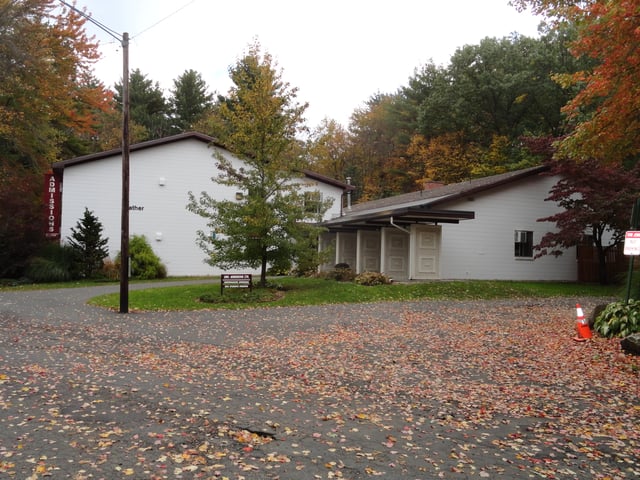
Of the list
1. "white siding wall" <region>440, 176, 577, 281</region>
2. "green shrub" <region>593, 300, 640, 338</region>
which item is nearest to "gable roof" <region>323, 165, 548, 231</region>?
"white siding wall" <region>440, 176, 577, 281</region>

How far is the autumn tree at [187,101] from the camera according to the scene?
49.8 metres

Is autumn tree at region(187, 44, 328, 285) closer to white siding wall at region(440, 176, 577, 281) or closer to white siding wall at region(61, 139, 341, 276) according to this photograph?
white siding wall at region(440, 176, 577, 281)

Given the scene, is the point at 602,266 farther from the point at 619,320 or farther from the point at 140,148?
the point at 140,148

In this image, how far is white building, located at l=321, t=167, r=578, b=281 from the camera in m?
20.2

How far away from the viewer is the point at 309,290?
1728 centimetres

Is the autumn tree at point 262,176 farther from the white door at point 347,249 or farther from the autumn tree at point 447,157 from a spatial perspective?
the autumn tree at point 447,157

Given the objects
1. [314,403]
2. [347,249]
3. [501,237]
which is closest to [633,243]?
[314,403]

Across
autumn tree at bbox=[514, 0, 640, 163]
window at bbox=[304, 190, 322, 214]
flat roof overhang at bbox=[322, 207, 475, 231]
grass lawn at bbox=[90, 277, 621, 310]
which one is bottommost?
grass lawn at bbox=[90, 277, 621, 310]

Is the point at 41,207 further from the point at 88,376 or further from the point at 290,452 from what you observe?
the point at 290,452

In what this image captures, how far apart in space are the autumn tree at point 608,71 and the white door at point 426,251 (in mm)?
8079

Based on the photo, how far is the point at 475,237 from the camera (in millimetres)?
21734

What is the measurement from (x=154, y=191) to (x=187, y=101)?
27.3 meters

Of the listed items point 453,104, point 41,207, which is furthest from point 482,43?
point 41,207

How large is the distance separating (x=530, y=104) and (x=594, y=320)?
31332 mm
